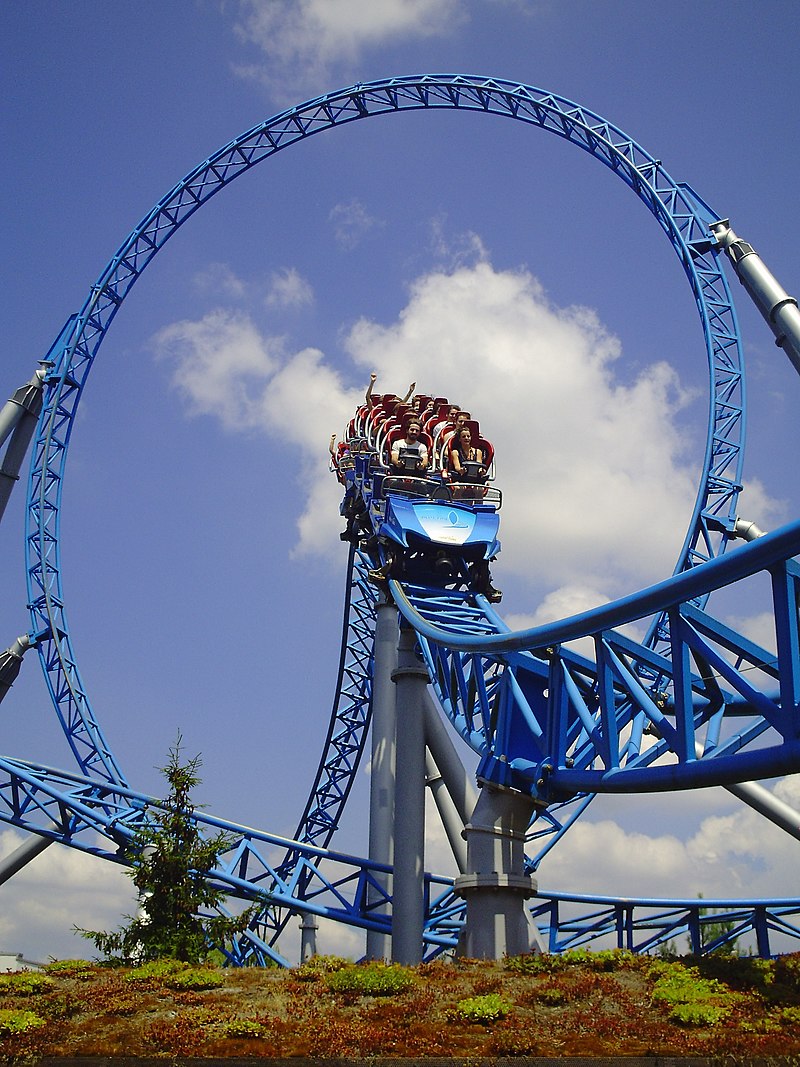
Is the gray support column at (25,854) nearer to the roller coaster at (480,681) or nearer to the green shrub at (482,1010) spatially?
the roller coaster at (480,681)

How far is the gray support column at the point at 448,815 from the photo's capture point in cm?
2583

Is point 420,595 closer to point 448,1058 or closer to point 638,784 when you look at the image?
point 638,784

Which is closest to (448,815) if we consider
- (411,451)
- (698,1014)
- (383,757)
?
(383,757)

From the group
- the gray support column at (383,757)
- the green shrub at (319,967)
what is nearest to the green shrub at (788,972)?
the green shrub at (319,967)

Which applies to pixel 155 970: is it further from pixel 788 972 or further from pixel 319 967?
pixel 788 972

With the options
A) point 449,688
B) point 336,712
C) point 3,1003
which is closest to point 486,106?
point 449,688

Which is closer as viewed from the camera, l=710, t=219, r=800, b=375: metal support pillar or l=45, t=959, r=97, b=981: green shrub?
l=45, t=959, r=97, b=981: green shrub

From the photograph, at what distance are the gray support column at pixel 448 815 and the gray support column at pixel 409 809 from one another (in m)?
2.37

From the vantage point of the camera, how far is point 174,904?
16.7 meters

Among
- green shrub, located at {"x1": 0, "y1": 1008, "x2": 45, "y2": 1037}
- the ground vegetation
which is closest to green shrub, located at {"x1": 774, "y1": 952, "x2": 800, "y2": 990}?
the ground vegetation

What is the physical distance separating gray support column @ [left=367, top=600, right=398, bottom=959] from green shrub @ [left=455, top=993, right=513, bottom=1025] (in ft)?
44.5

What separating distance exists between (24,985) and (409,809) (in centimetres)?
989

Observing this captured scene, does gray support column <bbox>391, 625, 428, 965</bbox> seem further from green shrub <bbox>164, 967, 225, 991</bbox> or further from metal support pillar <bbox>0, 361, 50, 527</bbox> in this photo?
metal support pillar <bbox>0, 361, 50, 527</bbox>

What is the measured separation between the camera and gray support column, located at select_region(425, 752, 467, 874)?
25.8 metres
